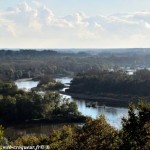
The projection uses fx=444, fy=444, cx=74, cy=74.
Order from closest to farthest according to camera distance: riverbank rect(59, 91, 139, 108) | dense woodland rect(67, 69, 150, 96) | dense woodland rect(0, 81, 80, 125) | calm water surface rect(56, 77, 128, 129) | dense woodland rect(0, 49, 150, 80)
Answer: dense woodland rect(0, 81, 80, 125)
calm water surface rect(56, 77, 128, 129)
riverbank rect(59, 91, 139, 108)
dense woodland rect(67, 69, 150, 96)
dense woodland rect(0, 49, 150, 80)

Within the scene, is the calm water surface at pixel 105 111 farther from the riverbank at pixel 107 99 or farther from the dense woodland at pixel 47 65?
the dense woodland at pixel 47 65

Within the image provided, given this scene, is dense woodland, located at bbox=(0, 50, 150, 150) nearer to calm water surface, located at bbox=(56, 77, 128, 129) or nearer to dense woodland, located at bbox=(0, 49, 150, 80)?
dense woodland, located at bbox=(0, 49, 150, 80)

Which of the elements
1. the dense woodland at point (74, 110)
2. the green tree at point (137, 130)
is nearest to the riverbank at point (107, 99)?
the dense woodland at point (74, 110)

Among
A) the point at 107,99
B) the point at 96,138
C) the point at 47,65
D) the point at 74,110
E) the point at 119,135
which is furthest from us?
the point at 47,65

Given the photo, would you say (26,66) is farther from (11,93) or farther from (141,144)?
(141,144)

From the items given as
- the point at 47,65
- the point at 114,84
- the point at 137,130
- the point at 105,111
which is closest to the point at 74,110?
the point at 105,111

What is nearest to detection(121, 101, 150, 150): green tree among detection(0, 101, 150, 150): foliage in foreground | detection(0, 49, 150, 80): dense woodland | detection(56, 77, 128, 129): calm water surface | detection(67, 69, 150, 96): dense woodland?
detection(0, 101, 150, 150): foliage in foreground

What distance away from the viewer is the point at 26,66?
112188 millimetres

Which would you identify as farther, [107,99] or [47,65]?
[47,65]

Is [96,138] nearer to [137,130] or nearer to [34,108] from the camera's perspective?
[137,130]

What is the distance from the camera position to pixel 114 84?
65.6 m

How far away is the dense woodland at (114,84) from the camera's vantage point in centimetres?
6141

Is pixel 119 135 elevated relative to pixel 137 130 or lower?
lower

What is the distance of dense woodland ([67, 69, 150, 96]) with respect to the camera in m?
61.4
